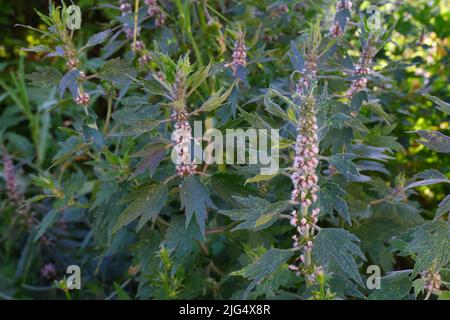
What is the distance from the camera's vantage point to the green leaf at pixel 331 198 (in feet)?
3.46

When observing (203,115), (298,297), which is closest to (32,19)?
(203,115)

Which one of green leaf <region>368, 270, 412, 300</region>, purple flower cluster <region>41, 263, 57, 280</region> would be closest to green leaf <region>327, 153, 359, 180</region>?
green leaf <region>368, 270, 412, 300</region>

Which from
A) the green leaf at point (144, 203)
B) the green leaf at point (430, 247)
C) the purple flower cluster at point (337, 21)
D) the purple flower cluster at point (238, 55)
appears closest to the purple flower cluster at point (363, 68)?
the purple flower cluster at point (337, 21)

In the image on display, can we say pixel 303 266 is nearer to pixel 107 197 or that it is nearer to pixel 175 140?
pixel 175 140

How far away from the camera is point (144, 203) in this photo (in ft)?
3.98

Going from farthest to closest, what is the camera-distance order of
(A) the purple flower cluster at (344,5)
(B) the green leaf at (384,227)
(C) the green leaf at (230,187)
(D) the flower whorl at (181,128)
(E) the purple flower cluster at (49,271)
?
(E) the purple flower cluster at (49,271) < (B) the green leaf at (384,227) < (A) the purple flower cluster at (344,5) < (C) the green leaf at (230,187) < (D) the flower whorl at (181,128)

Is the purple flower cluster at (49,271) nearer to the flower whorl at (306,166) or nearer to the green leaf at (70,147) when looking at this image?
the green leaf at (70,147)

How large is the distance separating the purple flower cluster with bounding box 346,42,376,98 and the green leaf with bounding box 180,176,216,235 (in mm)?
408

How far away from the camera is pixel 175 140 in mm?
1179

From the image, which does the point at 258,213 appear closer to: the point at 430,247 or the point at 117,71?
the point at 430,247

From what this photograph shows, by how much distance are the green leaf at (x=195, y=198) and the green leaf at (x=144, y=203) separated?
6 centimetres

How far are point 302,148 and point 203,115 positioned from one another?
2.04 feet

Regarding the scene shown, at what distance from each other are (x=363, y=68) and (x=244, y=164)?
344 mm

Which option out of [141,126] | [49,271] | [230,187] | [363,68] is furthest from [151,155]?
[49,271]
